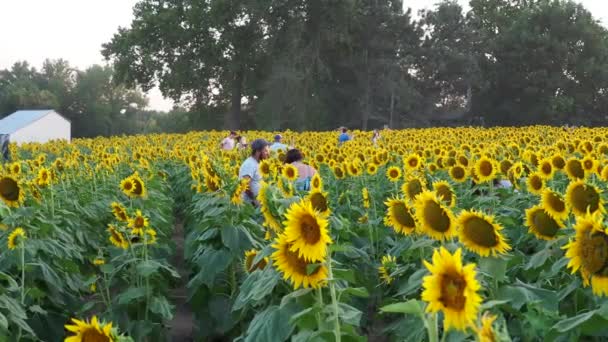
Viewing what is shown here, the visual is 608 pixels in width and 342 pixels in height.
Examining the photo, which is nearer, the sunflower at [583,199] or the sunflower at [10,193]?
the sunflower at [583,199]

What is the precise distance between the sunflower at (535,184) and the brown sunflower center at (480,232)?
7.17 feet

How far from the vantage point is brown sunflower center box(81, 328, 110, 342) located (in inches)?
68.3

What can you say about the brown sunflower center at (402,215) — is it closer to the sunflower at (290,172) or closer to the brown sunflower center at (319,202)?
the brown sunflower center at (319,202)

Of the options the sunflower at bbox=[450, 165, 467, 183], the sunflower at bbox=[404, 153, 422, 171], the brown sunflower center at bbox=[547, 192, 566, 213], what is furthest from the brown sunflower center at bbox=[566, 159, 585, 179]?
the sunflower at bbox=[404, 153, 422, 171]

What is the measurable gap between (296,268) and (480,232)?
25.0 inches

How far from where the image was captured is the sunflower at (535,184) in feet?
14.7

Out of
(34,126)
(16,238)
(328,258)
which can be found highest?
(328,258)

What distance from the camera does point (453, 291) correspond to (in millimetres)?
1388

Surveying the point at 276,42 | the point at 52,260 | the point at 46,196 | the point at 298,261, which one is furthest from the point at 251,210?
the point at 276,42

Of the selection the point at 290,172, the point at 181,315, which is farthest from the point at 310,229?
the point at 181,315

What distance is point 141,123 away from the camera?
68.9 m

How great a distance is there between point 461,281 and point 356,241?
404 cm

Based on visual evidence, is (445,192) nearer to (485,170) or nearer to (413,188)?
(413,188)

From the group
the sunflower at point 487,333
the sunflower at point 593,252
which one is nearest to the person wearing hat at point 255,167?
the sunflower at point 593,252
